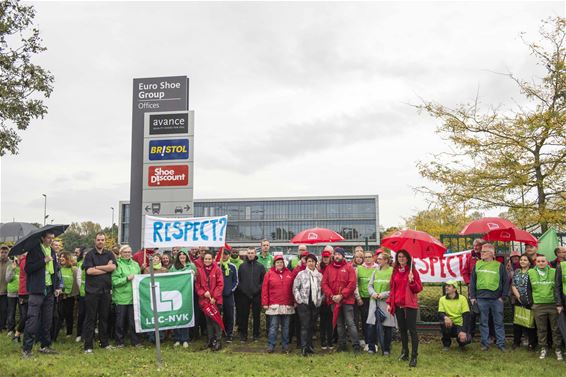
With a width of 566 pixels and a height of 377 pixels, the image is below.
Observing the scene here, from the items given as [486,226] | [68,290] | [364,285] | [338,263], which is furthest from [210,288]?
[486,226]

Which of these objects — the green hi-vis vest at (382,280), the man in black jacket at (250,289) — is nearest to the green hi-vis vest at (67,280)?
the man in black jacket at (250,289)

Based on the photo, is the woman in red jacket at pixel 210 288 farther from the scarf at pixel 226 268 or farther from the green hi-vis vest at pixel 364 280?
the green hi-vis vest at pixel 364 280

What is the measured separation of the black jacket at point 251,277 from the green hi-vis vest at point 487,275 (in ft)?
15.2

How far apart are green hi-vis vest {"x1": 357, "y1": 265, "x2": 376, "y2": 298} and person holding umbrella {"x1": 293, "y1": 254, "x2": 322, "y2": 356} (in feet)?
2.93

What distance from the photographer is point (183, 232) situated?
9.82 m

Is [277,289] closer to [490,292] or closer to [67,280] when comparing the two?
[490,292]

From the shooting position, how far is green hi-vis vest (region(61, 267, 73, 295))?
1139 centimetres

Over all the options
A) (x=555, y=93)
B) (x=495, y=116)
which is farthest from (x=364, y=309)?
(x=555, y=93)

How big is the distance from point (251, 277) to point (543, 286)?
5967 millimetres

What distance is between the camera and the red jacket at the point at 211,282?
10.7 metres

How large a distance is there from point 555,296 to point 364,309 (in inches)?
142

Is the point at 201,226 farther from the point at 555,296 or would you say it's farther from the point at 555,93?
the point at 555,93

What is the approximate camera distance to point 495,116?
15797mm

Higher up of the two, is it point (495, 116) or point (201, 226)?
point (495, 116)
